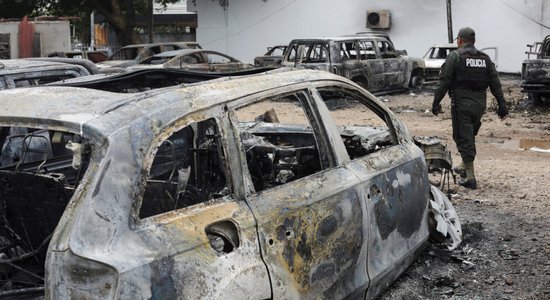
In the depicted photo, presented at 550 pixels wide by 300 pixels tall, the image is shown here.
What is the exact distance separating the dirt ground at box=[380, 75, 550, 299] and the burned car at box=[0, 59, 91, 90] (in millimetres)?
3601

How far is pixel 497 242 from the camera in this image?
5.50 m

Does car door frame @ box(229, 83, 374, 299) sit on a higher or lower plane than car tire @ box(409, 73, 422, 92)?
lower

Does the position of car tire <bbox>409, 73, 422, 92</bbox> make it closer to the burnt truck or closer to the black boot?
the burnt truck

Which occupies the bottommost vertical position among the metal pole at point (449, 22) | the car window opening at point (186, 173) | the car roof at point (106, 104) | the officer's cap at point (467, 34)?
the car window opening at point (186, 173)

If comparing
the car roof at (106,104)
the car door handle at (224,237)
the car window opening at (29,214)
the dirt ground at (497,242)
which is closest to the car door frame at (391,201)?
the dirt ground at (497,242)

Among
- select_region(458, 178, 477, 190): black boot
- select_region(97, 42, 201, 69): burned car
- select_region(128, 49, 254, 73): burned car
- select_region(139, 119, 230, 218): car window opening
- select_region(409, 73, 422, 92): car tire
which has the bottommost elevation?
select_region(458, 178, 477, 190): black boot

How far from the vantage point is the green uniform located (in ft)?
24.0

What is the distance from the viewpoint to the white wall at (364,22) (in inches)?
1051

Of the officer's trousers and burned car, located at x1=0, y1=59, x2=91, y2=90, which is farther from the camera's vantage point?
the officer's trousers

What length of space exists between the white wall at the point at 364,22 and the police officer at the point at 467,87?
20.6m

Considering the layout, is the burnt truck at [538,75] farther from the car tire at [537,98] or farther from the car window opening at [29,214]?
the car window opening at [29,214]

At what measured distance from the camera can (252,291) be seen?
117 inches

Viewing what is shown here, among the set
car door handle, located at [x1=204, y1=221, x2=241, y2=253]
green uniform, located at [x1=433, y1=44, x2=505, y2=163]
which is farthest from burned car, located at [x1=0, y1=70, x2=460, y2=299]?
green uniform, located at [x1=433, y1=44, x2=505, y2=163]

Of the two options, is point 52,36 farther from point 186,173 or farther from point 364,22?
point 186,173
